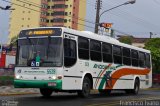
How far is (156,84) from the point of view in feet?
164

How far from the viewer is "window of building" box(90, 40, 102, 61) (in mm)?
21188

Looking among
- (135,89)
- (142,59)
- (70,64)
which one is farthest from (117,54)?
(70,64)

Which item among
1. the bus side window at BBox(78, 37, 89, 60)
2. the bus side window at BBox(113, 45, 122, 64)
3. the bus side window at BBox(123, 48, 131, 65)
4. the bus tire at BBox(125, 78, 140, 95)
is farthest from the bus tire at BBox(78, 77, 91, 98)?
Result: the bus tire at BBox(125, 78, 140, 95)

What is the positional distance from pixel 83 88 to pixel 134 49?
793cm

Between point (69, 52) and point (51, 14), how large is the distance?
108 meters

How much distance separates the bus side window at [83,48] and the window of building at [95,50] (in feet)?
1.53

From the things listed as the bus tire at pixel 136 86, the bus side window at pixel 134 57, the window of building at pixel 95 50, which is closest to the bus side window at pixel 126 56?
the bus side window at pixel 134 57

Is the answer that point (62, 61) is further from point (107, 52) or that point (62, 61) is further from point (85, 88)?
point (107, 52)

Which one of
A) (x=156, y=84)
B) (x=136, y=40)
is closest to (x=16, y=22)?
(x=136, y=40)

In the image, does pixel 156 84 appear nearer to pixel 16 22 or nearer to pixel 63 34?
pixel 63 34

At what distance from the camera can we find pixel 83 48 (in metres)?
20.2

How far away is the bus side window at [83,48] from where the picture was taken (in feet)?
65.2

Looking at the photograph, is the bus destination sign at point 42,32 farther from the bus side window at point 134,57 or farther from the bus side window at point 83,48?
the bus side window at point 134,57

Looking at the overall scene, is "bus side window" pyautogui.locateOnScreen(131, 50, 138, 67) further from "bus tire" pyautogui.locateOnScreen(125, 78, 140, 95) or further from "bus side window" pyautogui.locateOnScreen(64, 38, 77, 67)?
"bus side window" pyautogui.locateOnScreen(64, 38, 77, 67)
